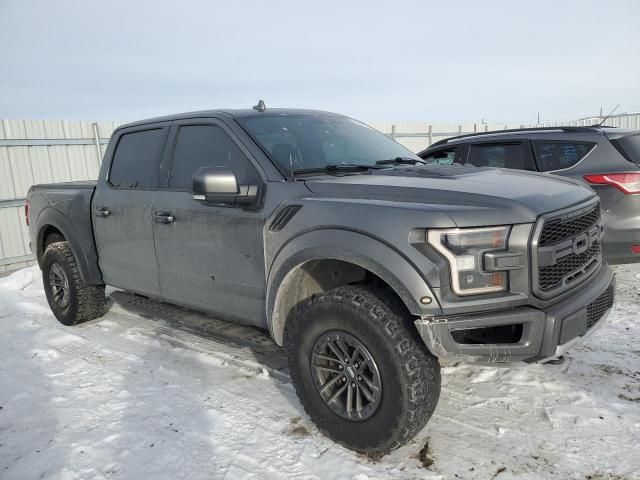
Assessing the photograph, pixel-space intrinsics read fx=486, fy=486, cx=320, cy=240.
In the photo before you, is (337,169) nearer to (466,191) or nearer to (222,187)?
(222,187)

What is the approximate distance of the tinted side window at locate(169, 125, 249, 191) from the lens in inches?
131

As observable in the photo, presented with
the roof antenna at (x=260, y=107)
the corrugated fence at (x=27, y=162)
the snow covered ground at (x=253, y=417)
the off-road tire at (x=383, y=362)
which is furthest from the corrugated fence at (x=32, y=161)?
the off-road tire at (x=383, y=362)

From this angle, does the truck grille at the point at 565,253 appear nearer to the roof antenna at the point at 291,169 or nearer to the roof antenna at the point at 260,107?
the roof antenna at the point at 291,169

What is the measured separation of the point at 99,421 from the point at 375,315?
1.99 m

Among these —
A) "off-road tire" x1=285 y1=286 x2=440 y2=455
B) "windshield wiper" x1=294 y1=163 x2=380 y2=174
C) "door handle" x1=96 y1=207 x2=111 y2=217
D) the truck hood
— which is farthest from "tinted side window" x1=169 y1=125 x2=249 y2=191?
"off-road tire" x1=285 y1=286 x2=440 y2=455

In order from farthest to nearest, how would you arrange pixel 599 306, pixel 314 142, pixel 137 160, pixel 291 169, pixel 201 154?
1. pixel 137 160
2. pixel 201 154
3. pixel 314 142
4. pixel 291 169
5. pixel 599 306

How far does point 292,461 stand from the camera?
8.60 ft

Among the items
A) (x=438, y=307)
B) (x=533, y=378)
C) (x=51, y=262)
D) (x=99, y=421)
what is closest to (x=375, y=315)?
(x=438, y=307)

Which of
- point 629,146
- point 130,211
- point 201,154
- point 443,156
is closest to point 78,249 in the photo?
point 130,211

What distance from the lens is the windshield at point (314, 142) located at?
10.7 feet

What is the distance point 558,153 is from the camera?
5453 mm

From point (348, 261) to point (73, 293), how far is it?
355 centimetres

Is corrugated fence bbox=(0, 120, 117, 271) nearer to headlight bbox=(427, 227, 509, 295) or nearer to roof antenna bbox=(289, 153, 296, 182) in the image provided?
roof antenna bbox=(289, 153, 296, 182)

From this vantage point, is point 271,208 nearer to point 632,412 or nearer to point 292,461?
point 292,461
